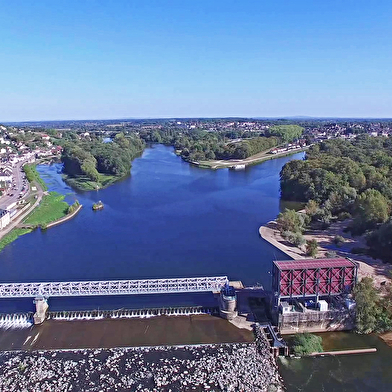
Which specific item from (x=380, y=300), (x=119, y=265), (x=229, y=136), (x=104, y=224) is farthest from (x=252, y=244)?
(x=229, y=136)

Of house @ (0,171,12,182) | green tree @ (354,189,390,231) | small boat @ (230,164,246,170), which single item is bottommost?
small boat @ (230,164,246,170)

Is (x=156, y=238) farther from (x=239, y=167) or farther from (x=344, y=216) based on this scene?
(x=239, y=167)

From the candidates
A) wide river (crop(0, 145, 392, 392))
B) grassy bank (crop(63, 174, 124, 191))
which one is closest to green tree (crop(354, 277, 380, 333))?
wide river (crop(0, 145, 392, 392))

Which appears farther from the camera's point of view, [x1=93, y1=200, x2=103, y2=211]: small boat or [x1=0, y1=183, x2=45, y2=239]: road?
[x1=93, y1=200, x2=103, y2=211]: small boat

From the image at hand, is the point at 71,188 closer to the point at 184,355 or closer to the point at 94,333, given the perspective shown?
the point at 94,333

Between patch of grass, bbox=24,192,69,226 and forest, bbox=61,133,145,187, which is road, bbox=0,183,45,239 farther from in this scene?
forest, bbox=61,133,145,187

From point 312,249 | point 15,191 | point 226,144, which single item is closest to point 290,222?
point 312,249
